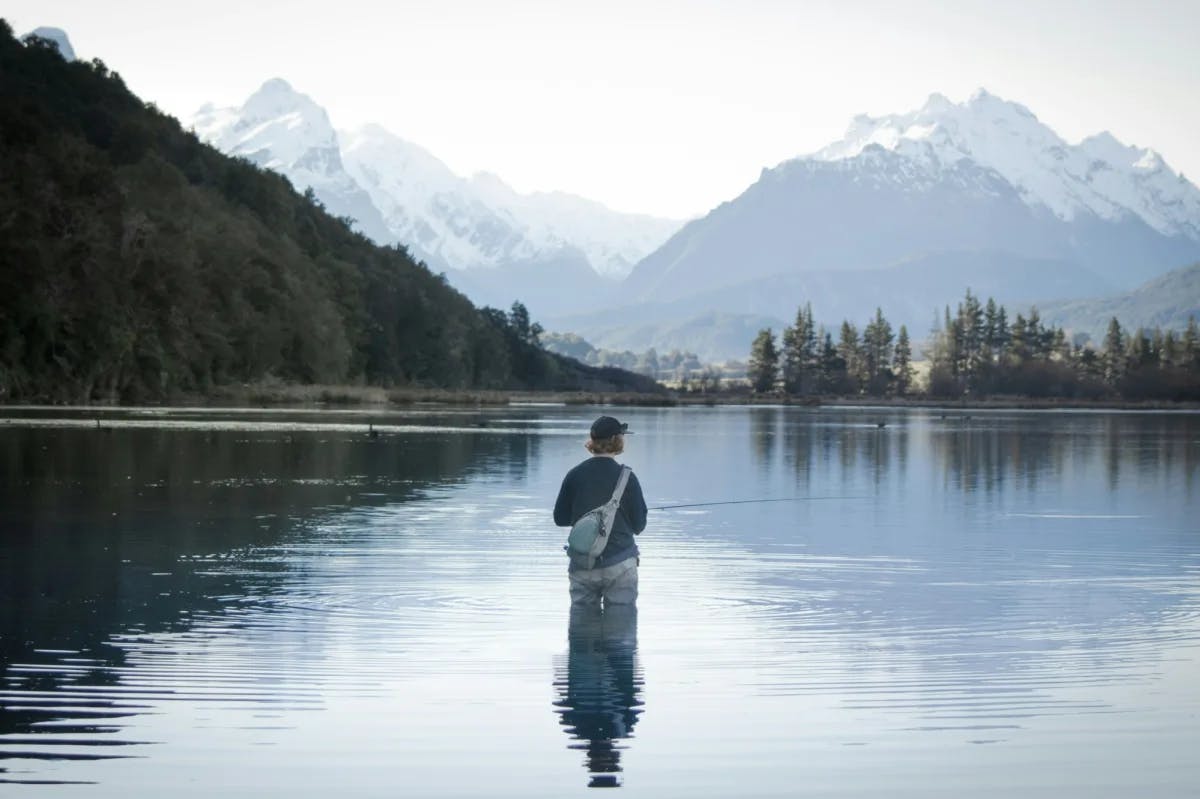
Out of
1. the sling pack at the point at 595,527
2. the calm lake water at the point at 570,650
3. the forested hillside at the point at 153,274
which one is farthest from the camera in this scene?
the forested hillside at the point at 153,274

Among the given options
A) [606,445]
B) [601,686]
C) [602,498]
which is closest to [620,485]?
[602,498]

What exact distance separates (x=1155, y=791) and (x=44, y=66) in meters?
154

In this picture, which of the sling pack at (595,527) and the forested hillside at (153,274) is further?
the forested hillside at (153,274)

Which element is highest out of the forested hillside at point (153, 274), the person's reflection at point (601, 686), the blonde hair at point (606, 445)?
the forested hillside at point (153, 274)

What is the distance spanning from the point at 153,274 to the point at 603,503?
326 ft

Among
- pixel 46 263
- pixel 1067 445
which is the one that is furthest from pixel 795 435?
pixel 46 263

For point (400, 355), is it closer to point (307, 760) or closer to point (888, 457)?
point (888, 457)

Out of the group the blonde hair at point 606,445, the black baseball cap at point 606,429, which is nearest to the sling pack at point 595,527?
the blonde hair at point 606,445

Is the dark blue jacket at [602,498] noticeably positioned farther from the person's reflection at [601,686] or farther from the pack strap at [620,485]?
the person's reflection at [601,686]

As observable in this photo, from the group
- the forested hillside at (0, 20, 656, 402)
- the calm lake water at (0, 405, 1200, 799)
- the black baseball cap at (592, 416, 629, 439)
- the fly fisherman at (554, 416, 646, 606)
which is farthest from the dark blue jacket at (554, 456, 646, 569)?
the forested hillside at (0, 20, 656, 402)

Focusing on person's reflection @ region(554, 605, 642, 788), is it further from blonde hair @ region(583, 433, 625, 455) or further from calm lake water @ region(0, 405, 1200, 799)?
blonde hair @ region(583, 433, 625, 455)

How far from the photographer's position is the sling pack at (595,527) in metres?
16.1

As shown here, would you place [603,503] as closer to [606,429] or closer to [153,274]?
[606,429]

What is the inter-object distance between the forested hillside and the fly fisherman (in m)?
84.3
